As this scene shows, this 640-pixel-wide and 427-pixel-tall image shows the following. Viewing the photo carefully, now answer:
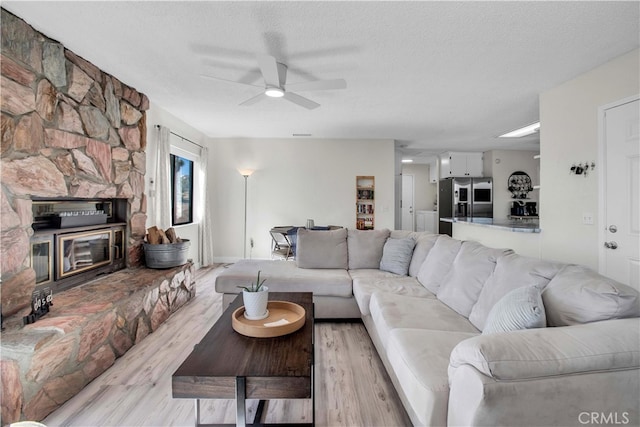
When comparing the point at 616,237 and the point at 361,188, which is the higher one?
the point at 361,188

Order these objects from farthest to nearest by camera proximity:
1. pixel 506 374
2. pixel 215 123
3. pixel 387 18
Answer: pixel 215 123, pixel 387 18, pixel 506 374

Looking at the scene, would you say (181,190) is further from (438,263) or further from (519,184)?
(519,184)

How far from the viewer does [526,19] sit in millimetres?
A: 1958

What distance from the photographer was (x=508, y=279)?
5.62 feet

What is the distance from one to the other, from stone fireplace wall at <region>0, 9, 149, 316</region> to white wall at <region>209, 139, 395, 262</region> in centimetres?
269

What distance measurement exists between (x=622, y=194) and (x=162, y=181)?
4.94 meters

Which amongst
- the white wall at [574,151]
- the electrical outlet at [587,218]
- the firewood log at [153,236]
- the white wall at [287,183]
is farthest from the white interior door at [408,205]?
the firewood log at [153,236]

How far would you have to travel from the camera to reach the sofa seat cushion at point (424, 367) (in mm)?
1203

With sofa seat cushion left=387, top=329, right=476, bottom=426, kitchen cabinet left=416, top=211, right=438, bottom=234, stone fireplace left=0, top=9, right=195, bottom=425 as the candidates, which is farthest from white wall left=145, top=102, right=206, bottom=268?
kitchen cabinet left=416, top=211, right=438, bottom=234

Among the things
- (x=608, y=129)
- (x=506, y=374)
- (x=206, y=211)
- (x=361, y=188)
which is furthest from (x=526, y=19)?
(x=206, y=211)

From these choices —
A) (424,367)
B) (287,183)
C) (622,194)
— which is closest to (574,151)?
(622,194)

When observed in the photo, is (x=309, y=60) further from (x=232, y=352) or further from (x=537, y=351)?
(x=537, y=351)

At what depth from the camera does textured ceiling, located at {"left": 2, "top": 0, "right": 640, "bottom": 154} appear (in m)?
1.89

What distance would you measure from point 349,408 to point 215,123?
437cm
